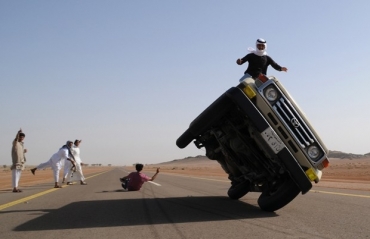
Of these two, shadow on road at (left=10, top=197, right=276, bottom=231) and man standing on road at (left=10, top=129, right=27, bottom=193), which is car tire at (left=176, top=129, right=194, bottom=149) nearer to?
shadow on road at (left=10, top=197, right=276, bottom=231)

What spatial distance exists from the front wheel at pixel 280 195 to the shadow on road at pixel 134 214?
0.53ft

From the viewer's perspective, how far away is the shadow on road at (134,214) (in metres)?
6.27

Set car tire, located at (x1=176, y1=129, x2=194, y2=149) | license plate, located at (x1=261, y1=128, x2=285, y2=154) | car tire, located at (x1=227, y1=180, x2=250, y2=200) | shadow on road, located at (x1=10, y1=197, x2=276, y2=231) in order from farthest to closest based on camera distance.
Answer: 1. car tire, located at (x1=227, y1=180, x2=250, y2=200)
2. car tire, located at (x1=176, y1=129, x2=194, y2=149)
3. license plate, located at (x1=261, y1=128, x2=285, y2=154)
4. shadow on road, located at (x1=10, y1=197, x2=276, y2=231)

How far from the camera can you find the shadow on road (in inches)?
247

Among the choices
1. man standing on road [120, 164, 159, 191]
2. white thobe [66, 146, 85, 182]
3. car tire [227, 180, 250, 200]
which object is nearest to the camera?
car tire [227, 180, 250, 200]

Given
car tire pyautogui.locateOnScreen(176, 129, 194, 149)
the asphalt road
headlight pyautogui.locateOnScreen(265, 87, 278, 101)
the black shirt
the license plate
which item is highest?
the black shirt

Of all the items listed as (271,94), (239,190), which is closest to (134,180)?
(239,190)

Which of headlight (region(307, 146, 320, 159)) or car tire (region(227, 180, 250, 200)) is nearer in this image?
headlight (region(307, 146, 320, 159))

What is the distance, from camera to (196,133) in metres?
7.34

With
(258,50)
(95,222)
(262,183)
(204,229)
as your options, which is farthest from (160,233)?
(258,50)

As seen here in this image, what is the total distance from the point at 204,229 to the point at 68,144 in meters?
12.8

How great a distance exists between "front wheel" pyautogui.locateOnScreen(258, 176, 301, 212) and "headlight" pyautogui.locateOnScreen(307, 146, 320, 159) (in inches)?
20.2

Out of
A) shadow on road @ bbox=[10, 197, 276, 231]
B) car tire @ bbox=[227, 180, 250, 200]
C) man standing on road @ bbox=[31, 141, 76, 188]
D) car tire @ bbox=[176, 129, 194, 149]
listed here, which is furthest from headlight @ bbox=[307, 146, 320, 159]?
man standing on road @ bbox=[31, 141, 76, 188]

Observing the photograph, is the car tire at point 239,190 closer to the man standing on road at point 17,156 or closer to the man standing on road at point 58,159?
the man standing on road at point 17,156
